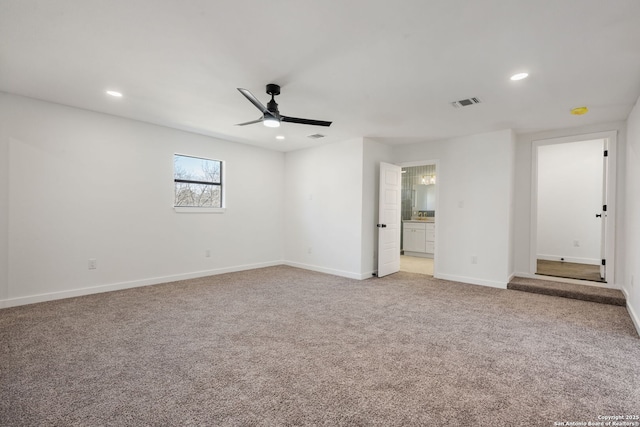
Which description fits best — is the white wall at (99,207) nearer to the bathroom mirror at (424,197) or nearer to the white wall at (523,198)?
the white wall at (523,198)

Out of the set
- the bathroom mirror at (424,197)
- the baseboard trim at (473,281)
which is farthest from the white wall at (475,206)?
the bathroom mirror at (424,197)

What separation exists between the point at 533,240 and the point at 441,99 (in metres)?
3.16

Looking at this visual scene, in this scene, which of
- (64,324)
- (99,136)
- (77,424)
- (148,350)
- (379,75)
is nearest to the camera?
(77,424)

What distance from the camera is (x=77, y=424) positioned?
1.70 m

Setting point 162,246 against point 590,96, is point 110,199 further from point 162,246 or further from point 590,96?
point 590,96

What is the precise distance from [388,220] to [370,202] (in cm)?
51

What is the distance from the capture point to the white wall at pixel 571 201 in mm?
6172

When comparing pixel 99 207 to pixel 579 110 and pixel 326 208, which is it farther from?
pixel 579 110

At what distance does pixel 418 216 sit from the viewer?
870 centimetres

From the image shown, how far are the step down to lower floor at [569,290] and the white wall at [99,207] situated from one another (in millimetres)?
4968

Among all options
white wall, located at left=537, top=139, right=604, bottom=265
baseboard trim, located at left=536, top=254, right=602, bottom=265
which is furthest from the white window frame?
baseboard trim, located at left=536, top=254, right=602, bottom=265

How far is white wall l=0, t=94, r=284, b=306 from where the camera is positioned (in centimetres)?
377

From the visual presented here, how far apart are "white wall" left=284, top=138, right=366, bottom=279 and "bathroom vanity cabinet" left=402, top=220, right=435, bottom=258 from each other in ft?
10.1

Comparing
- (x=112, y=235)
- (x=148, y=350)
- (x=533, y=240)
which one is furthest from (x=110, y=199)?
(x=533, y=240)
